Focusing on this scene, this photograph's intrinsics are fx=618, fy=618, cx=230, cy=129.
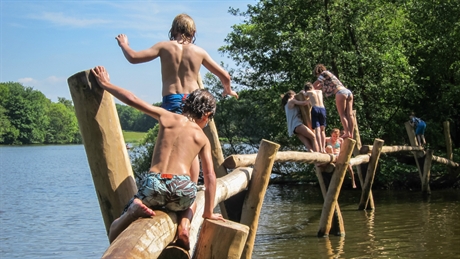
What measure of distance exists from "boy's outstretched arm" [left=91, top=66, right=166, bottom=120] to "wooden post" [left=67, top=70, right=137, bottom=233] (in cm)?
4

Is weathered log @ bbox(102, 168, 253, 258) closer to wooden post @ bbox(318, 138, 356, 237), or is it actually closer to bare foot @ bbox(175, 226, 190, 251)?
bare foot @ bbox(175, 226, 190, 251)

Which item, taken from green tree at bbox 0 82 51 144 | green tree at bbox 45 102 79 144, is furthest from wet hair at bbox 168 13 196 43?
green tree at bbox 45 102 79 144

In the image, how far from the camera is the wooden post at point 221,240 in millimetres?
4051

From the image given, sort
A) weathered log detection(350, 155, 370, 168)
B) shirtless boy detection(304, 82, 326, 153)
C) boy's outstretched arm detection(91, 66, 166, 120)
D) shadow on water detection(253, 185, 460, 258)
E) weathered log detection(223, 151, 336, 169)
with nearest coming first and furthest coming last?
boy's outstretched arm detection(91, 66, 166, 120) → weathered log detection(223, 151, 336, 169) → shadow on water detection(253, 185, 460, 258) → shirtless boy detection(304, 82, 326, 153) → weathered log detection(350, 155, 370, 168)

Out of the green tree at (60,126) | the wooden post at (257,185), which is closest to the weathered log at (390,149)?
the wooden post at (257,185)

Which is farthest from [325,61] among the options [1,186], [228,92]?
[1,186]

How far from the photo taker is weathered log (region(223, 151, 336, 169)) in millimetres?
7111

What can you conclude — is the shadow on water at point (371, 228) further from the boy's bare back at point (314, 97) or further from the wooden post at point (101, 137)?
the wooden post at point (101, 137)

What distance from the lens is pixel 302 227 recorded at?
47.5 ft

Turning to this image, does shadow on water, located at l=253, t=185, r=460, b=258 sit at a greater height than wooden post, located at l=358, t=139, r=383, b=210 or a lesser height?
lesser

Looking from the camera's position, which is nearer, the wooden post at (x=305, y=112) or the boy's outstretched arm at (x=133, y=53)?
the boy's outstretched arm at (x=133, y=53)

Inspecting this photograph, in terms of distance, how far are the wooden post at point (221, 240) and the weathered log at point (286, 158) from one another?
9.64 ft

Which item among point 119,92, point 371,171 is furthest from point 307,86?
point 119,92

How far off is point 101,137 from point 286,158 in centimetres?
552
